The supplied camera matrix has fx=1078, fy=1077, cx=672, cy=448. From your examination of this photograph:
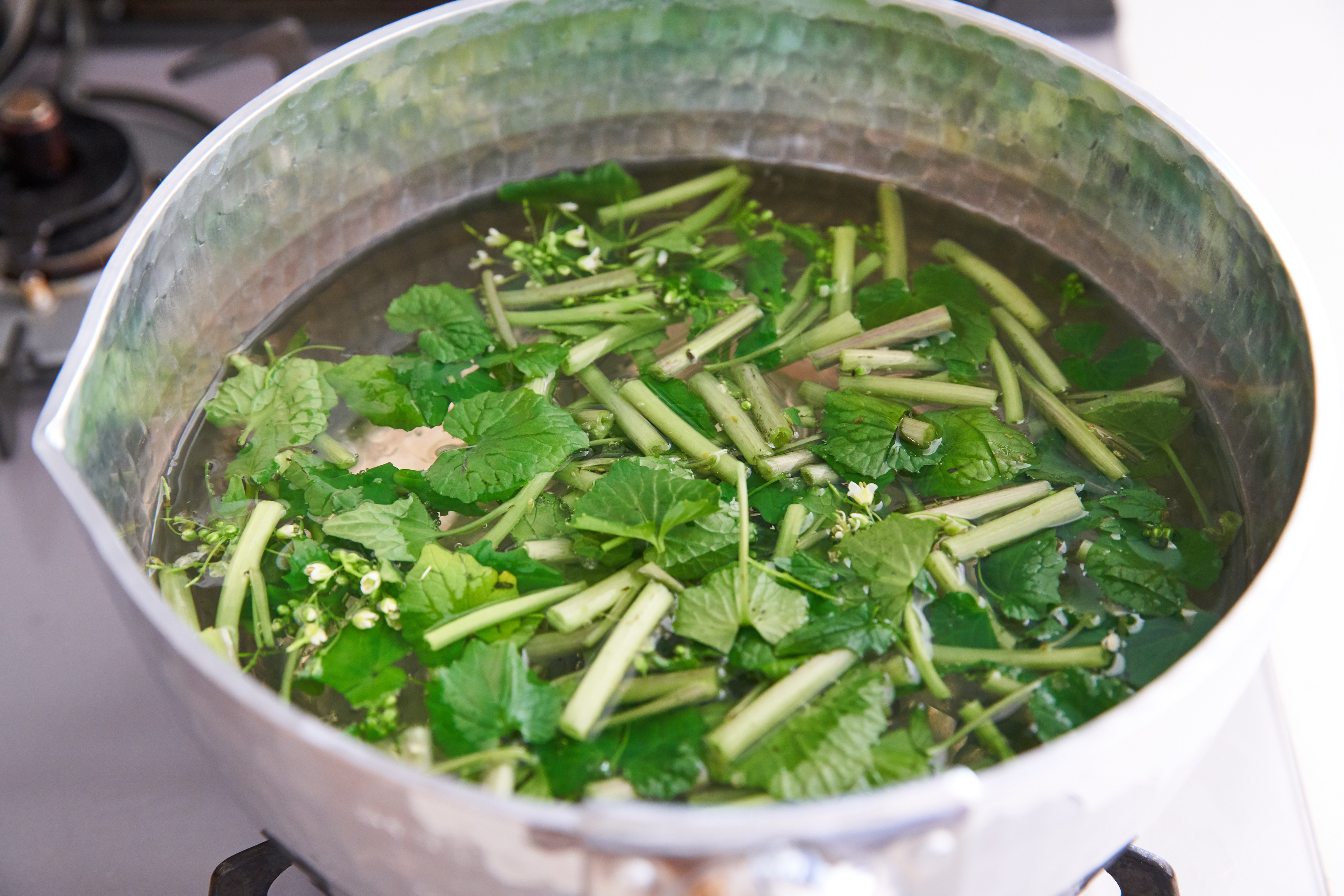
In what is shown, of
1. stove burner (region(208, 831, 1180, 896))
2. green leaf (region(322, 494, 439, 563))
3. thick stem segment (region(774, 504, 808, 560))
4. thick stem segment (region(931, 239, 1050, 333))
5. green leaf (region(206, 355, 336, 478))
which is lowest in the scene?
stove burner (region(208, 831, 1180, 896))

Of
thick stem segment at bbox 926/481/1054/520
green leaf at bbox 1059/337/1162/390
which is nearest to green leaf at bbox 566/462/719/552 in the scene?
thick stem segment at bbox 926/481/1054/520

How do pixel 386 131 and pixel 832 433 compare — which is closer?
pixel 832 433

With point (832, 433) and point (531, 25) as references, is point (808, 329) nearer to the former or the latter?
point (832, 433)

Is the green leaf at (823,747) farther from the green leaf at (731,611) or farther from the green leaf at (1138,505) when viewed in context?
the green leaf at (1138,505)

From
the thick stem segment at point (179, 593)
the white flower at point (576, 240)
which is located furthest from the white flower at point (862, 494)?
the thick stem segment at point (179, 593)

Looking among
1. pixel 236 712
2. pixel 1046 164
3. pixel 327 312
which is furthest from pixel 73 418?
pixel 1046 164

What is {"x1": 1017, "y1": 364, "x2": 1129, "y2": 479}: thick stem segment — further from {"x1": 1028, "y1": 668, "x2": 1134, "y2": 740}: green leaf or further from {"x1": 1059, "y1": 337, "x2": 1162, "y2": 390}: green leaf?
{"x1": 1028, "y1": 668, "x2": 1134, "y2": 740}: green leaf

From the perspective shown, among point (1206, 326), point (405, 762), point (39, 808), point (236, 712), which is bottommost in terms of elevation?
point (39, 808)
